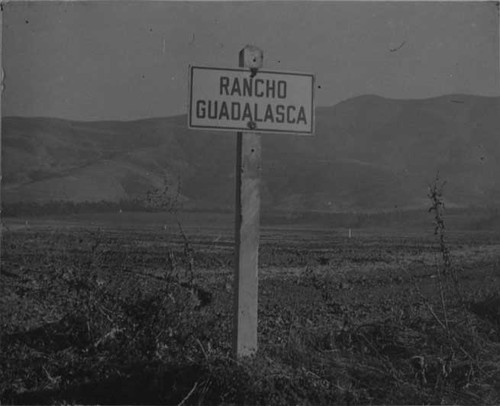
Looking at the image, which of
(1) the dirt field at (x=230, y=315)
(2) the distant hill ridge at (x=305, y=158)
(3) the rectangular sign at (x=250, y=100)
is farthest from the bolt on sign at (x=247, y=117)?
(2) the distant hill ridge at (x=305, y=158)

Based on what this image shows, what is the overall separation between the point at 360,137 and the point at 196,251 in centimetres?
165

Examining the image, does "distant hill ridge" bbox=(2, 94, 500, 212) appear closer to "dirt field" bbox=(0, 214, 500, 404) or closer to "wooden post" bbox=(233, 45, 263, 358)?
"dirt field" bbox=(0, 214, 500, 404)

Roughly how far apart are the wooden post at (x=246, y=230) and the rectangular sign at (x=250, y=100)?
3.7 inches

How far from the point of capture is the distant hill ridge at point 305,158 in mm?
4320

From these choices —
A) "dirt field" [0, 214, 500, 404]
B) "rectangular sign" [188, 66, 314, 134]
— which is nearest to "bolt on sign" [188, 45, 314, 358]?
"rectangular sign" [188, 66, 314, 134]

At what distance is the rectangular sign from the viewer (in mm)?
3340

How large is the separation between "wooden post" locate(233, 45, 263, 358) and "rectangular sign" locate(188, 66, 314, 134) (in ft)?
0.31

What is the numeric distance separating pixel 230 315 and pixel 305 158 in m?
1.39

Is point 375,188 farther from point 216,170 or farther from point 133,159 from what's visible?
point 133,159

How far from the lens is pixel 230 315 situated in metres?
4.32

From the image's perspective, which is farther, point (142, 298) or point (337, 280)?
point (337, 280)

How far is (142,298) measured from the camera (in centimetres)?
422

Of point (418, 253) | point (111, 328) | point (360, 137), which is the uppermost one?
point (360, 137)

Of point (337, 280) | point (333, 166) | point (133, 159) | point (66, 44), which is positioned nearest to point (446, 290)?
point (337, 280)
